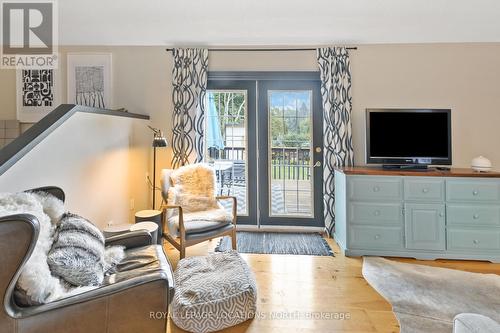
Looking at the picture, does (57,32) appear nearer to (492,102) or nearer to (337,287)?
(337,287)

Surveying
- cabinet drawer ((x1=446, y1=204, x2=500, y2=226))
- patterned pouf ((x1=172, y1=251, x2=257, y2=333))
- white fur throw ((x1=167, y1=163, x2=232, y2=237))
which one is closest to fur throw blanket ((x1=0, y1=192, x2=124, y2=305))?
patterned pouf ((x1=172, y1=251, x2=257, y2=333))

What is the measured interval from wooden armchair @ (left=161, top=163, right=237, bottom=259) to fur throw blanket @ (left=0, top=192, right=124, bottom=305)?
3.65 ft

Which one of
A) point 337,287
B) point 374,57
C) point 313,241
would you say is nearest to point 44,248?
point 337,287

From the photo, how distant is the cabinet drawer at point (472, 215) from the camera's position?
106 inches

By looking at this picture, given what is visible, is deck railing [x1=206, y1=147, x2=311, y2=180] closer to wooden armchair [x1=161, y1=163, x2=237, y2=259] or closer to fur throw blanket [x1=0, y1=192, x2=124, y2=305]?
wooden armchair [x1=161, y1=163, x2=237, y2=259]

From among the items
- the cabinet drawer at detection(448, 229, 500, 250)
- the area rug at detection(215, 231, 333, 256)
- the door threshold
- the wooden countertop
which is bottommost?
the area rug at detection(215, 231, 333, 256)

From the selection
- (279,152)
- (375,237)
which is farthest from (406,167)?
(279,152)

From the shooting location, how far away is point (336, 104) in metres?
3.36

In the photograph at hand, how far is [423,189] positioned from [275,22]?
8.10 feet

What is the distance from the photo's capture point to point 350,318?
6.21ft

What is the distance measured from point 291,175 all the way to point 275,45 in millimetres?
1727

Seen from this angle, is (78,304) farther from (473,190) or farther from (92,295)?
(473,190)

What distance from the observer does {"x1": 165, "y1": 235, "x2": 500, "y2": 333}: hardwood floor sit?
71.5 inches

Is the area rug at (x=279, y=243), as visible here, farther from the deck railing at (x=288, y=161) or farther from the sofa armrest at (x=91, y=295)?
the sofa armrest at (x=91, y=295)
